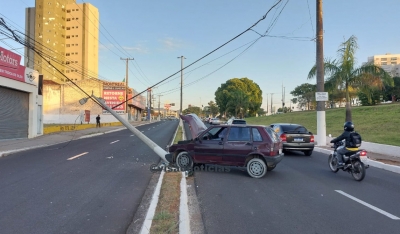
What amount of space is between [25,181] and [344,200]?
25.2ft

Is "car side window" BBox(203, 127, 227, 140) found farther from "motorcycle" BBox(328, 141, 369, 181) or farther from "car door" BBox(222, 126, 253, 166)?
"motorcycle" BBox(328, 141, 369, 181)

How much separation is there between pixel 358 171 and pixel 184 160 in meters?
4.96

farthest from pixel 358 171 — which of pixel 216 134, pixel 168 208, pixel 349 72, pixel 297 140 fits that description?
pixel 349 72

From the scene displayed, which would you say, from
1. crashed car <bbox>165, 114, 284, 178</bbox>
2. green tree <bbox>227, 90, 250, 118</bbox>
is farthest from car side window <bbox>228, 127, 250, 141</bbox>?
green tree <bbox>227, 90, 250, 118</bbox>

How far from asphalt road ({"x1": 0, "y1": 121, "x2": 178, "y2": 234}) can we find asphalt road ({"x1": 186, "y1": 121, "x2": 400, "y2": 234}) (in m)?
1.57

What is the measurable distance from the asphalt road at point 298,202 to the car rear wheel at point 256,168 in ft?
0.68

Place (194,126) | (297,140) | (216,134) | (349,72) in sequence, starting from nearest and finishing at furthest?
(216,134)
(194,126)
(297,140)
(349,72)

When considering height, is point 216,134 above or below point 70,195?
above

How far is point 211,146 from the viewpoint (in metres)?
9.37

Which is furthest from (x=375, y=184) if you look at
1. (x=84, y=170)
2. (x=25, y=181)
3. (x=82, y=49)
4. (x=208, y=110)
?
(x=208, y=110)

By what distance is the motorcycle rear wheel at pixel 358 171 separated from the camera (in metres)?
8.52

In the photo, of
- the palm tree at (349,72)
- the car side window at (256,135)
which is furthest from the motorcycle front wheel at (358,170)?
the palm tree at (349,72)

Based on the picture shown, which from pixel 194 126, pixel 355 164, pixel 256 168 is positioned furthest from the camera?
pixel 194 126

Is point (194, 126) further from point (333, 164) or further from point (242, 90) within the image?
point (242, 90)
